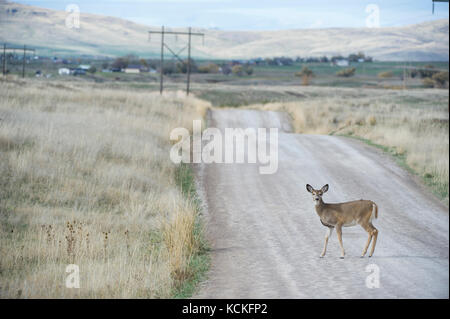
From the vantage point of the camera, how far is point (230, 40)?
137250mm

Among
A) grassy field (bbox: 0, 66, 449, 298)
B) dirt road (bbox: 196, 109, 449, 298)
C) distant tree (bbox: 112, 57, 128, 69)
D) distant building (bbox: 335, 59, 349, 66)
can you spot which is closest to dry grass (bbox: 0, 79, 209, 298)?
grassy field (bbox: 0, 66, 449, 298)

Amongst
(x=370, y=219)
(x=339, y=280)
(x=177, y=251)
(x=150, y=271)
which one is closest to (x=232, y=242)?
(x=177, y=251)

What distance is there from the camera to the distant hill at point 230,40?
13898 mm

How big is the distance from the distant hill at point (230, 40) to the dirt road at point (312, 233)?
3.67 m

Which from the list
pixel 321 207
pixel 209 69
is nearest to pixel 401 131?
pixel 321 207

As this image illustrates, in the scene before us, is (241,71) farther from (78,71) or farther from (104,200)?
(104,200)

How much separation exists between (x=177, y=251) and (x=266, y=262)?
139 cm

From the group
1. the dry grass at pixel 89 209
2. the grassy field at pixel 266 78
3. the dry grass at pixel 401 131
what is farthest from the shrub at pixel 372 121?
the grassy field at pixel 266 78

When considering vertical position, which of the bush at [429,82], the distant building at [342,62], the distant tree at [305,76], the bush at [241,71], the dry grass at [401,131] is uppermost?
the distant building at [342,62]

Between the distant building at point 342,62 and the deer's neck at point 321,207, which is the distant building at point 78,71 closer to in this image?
the distant building at point 342,62

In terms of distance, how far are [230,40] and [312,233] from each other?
435ft

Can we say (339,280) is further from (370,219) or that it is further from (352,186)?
(352,186)
